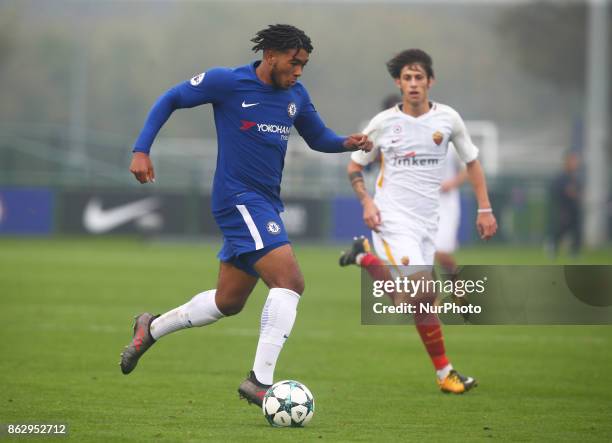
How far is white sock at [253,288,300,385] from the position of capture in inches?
303

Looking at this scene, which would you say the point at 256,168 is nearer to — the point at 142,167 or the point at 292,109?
the point at 292,109

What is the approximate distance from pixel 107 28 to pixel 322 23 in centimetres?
1182

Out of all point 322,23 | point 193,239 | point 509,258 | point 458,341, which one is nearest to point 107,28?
point 322,23

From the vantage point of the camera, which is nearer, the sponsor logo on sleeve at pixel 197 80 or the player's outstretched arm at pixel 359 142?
the sponsor logo on sleeve at pixel 197 80

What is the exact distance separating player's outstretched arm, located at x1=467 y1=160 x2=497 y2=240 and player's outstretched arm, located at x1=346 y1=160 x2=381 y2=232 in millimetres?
797

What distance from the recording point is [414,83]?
31.3ft

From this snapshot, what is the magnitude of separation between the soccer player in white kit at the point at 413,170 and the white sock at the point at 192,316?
5.77 ft

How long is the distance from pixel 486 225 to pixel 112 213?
21.5 meters

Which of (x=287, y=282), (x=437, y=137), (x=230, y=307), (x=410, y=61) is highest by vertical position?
(x=410, y=61)

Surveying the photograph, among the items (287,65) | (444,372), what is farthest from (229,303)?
(444,372)

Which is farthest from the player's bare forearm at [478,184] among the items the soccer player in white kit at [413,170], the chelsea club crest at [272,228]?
the chelsea club crest at [272,228]

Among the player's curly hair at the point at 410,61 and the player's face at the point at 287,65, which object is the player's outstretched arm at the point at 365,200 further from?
the player's face at the point at 287,65

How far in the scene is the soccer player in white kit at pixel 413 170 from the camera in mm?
9484

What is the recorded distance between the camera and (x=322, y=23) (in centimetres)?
6359
